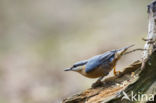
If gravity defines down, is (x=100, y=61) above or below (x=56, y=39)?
below

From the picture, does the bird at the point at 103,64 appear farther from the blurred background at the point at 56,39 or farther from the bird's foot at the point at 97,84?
the blurred background at the point at 56,39

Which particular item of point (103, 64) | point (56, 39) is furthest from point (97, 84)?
point (56, 39)

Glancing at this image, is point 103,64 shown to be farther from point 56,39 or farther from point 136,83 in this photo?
point 56,39

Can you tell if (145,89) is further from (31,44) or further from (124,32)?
(31,44)

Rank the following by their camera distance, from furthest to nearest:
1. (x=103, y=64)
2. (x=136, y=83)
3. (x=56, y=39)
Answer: (x=56, y=39) → (x=103, y=64) → (x=136, y=83)

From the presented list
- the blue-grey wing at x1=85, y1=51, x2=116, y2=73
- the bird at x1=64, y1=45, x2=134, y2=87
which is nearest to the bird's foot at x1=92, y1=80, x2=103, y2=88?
the bird at x1=64, y1=45, x2=134, y2=87

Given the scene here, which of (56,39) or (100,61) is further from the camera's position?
(56,39)

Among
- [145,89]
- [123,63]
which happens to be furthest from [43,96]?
[145,89]

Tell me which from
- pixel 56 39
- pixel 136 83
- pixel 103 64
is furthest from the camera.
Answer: pixel 56 39
